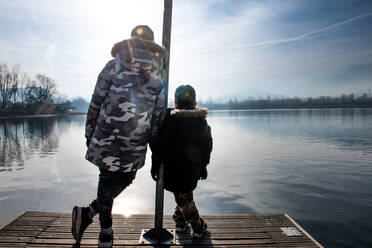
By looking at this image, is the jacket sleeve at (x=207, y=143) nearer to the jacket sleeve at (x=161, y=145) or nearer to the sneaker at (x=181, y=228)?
the jacket sleeve at (x=161, y=145)

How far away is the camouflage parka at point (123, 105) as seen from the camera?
2.54 meters

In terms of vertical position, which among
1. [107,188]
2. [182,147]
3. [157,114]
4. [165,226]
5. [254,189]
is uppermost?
[157,114]

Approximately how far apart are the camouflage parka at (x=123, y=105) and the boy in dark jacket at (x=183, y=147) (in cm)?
41

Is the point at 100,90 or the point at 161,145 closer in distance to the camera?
the point at 100,90

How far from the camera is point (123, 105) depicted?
253cm

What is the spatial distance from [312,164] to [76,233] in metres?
11.6

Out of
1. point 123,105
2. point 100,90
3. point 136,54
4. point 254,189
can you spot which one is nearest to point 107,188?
point 123,105

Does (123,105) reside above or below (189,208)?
above

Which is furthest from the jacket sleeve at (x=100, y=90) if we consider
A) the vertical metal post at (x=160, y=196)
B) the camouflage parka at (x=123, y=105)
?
the vertical metal post at (x=160, y=196)

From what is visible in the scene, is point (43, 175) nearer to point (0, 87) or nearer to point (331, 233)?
point (331, 233)

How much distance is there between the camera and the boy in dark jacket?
9.92 feet

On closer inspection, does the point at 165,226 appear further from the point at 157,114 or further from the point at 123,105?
the point at 123,105

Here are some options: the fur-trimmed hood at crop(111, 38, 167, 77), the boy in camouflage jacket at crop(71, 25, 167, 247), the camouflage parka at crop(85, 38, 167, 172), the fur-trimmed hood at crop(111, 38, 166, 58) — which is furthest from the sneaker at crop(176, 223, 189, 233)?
the fur-trimmed hood at crop(111, 38, 166, 58)

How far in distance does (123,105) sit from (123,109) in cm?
4
